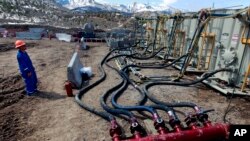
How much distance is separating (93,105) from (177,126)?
8.90 feet

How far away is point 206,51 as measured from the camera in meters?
10.1

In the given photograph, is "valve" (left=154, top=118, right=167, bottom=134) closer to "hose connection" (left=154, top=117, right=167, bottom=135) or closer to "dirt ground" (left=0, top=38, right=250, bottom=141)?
"hose connection" (left=154, top=117, right=167, bottom=135)

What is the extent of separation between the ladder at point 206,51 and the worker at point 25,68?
6475mm

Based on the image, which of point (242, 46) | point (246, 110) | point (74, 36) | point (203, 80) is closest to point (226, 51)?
point (242, 46)

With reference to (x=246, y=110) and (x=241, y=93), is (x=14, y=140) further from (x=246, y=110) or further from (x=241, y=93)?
(x=241, y=93)

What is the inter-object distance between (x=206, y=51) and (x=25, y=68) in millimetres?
6932

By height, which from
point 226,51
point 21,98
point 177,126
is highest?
point 226,51

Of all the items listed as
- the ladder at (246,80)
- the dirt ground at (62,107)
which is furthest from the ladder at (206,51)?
the ladder at (246,80)

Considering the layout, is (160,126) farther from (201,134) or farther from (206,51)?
(206,51)

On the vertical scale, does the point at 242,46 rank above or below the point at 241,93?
above

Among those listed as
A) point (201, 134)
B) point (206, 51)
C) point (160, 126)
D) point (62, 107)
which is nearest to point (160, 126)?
point (160, 126)

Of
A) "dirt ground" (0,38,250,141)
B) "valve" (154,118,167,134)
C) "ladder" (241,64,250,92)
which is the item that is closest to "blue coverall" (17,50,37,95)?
"dirt ground" (0,38,250,141)

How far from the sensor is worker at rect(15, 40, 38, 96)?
7.30 meters

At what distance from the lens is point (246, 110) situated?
21.3ft
